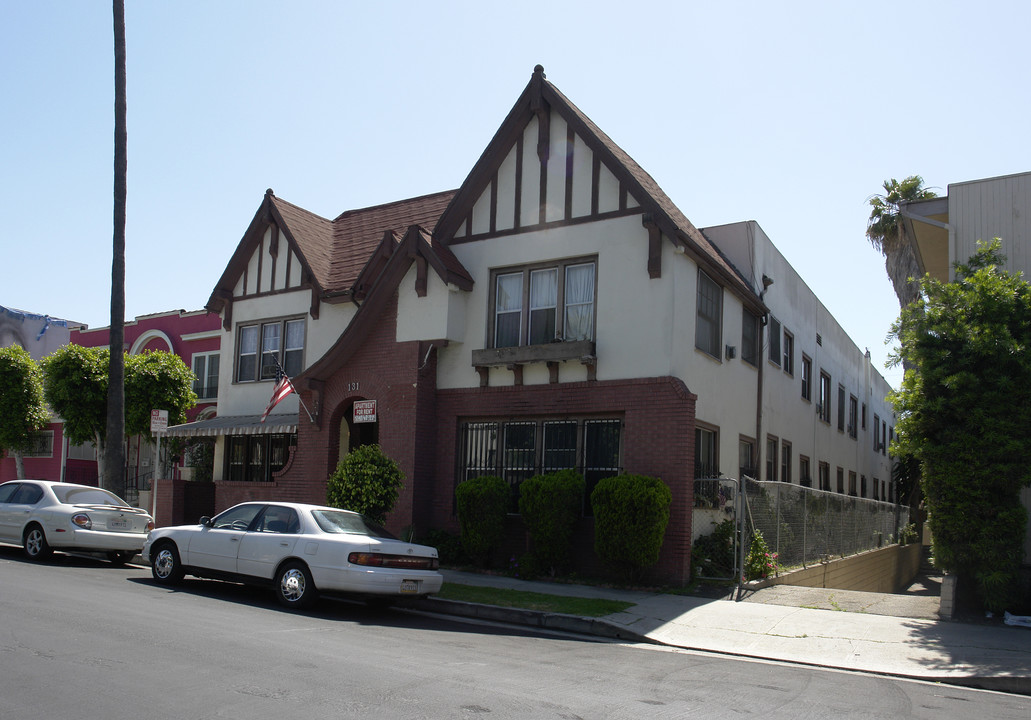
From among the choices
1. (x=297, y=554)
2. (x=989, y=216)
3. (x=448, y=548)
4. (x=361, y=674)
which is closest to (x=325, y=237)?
(x=448, y=548)

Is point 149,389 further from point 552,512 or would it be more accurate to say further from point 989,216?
point 989,216

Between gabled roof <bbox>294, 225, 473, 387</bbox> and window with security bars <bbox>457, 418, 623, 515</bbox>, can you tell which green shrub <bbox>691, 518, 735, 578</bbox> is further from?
gabled roof <bbox>294, 225, 473, 387</bbox>

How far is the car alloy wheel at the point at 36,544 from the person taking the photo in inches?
611

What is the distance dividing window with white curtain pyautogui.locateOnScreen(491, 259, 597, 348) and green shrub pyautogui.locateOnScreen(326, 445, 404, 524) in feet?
11.9

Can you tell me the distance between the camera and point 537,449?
1694 centimetres

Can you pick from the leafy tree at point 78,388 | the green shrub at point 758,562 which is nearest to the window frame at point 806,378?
the green shrub at point 758,562

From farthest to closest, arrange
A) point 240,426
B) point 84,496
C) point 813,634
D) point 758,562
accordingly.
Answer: point 240,426 → point 84,496 → point 758,562 → point 813,634

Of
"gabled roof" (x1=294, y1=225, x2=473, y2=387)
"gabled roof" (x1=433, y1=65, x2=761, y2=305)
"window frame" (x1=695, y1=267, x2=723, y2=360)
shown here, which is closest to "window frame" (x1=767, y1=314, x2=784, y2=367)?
"gabled roof" (x1=433, y1=65, x2=761, y2=305)

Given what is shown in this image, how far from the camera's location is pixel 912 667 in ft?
31.2

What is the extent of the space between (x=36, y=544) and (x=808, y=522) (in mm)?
14825

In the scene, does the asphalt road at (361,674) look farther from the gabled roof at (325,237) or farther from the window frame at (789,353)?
the window frame at (789,353)

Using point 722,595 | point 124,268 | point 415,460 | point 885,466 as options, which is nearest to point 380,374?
point 415,460

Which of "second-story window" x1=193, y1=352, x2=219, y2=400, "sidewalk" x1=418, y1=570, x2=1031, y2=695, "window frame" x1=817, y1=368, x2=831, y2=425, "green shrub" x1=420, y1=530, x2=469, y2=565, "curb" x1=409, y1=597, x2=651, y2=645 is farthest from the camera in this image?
"second-story window" x1=193, y1=352, x2=219, y2=400

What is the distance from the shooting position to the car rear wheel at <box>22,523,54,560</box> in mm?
15531
